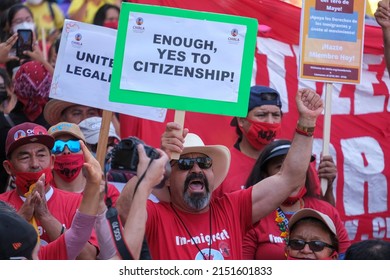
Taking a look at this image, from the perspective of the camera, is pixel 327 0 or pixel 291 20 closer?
pixel 327 0

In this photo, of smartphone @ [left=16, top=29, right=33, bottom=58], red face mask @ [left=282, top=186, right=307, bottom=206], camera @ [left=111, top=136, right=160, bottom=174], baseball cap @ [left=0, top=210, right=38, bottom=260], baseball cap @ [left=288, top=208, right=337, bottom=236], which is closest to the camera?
baseball cap @ [left=0, top=210, right=38, bottom=260]

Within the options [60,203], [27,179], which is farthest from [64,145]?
[60,203]

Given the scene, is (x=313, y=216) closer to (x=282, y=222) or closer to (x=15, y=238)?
(x=282, y=222)

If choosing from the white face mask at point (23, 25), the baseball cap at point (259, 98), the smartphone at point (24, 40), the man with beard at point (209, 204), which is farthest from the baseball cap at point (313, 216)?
the white face mask at point (23, 25)

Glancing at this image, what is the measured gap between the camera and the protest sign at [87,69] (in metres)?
6.62

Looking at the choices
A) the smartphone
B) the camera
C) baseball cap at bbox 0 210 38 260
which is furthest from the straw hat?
the smartphone

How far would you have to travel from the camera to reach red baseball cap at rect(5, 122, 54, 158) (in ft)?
19.7

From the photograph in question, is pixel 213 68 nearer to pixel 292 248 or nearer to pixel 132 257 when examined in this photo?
pixel 292 248

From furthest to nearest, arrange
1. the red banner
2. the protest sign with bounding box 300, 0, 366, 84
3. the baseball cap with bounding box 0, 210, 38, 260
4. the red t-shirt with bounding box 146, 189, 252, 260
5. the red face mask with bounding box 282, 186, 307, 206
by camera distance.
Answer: the red banner, the protest sign with bounding box 300, 0, 366, 84, the red face mask with bounding box 282, 186, 307, 206, the red t-shirt with bounding box 146, 189, 252, 260, the baseball cap with bounding box 0, 210, 38, 260

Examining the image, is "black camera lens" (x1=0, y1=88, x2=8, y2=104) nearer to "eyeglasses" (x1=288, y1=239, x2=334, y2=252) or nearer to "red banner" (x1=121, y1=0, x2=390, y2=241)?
"red banner" (x1=121, y1=0, x2=390, y2=241)

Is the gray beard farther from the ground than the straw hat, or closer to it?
closer to it
